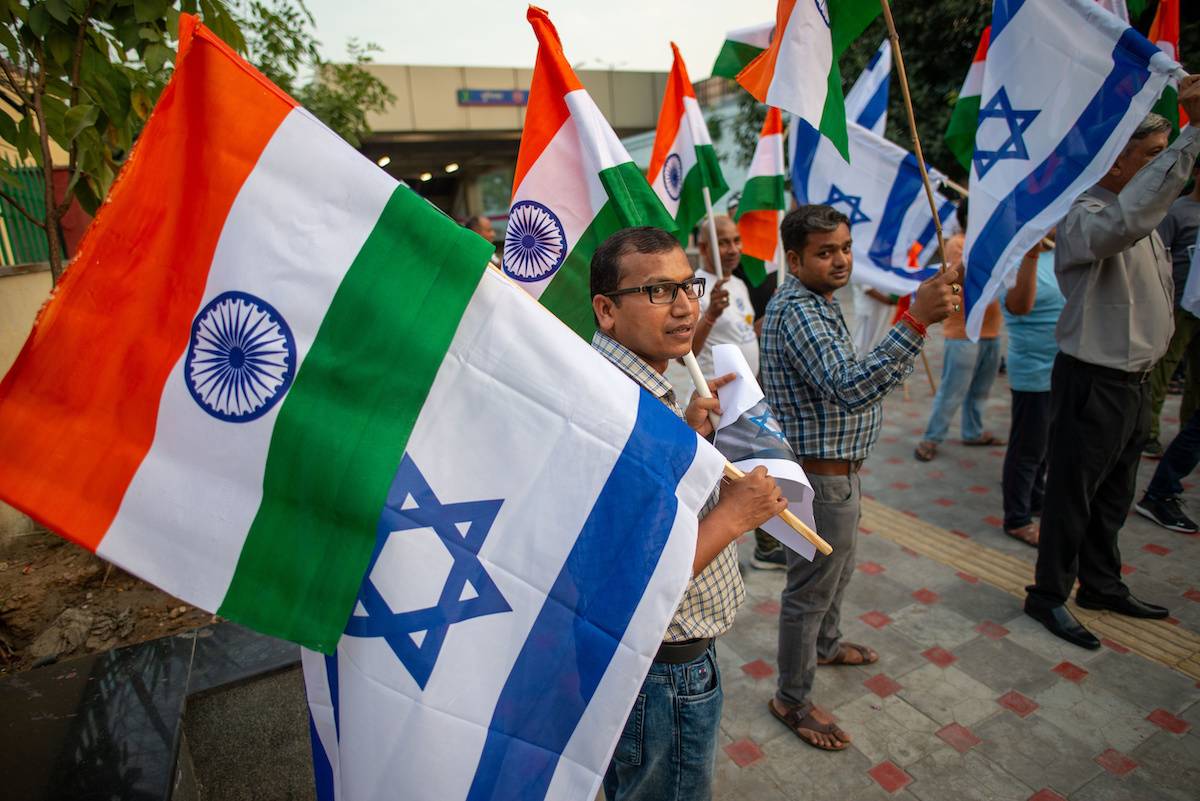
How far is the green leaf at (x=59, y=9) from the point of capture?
7.63 ft

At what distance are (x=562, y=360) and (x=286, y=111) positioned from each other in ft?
2.40

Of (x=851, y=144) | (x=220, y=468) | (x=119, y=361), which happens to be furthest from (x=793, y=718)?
(x=851, y=144)

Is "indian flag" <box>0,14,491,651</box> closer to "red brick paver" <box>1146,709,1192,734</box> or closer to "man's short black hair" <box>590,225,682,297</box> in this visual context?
"man's short black hair" <box>590,225,682,297</box>

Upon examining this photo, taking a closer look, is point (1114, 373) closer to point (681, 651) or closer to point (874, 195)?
point (874, 195)

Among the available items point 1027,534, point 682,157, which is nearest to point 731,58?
point 682,157

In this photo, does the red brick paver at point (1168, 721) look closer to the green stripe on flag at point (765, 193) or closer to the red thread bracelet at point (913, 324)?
the red thread bracelet at point (913, 324)

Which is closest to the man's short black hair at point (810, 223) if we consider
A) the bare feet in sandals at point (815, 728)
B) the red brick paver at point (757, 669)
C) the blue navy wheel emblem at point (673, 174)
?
the blue navy wheel emblem at point (673, 174)

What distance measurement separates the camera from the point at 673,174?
11.9ft

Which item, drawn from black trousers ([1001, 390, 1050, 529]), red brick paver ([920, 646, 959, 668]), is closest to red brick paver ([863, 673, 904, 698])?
red brick paver ([920, 646, 959, 668])

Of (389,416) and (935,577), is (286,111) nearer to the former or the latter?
(389,416)

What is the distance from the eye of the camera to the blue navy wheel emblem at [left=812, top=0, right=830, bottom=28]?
2935 mm

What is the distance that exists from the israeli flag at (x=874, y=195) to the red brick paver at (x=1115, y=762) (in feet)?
9.85

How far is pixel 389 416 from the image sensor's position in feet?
4.59

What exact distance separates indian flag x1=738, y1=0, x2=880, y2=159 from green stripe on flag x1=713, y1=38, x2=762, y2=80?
0.71 m
